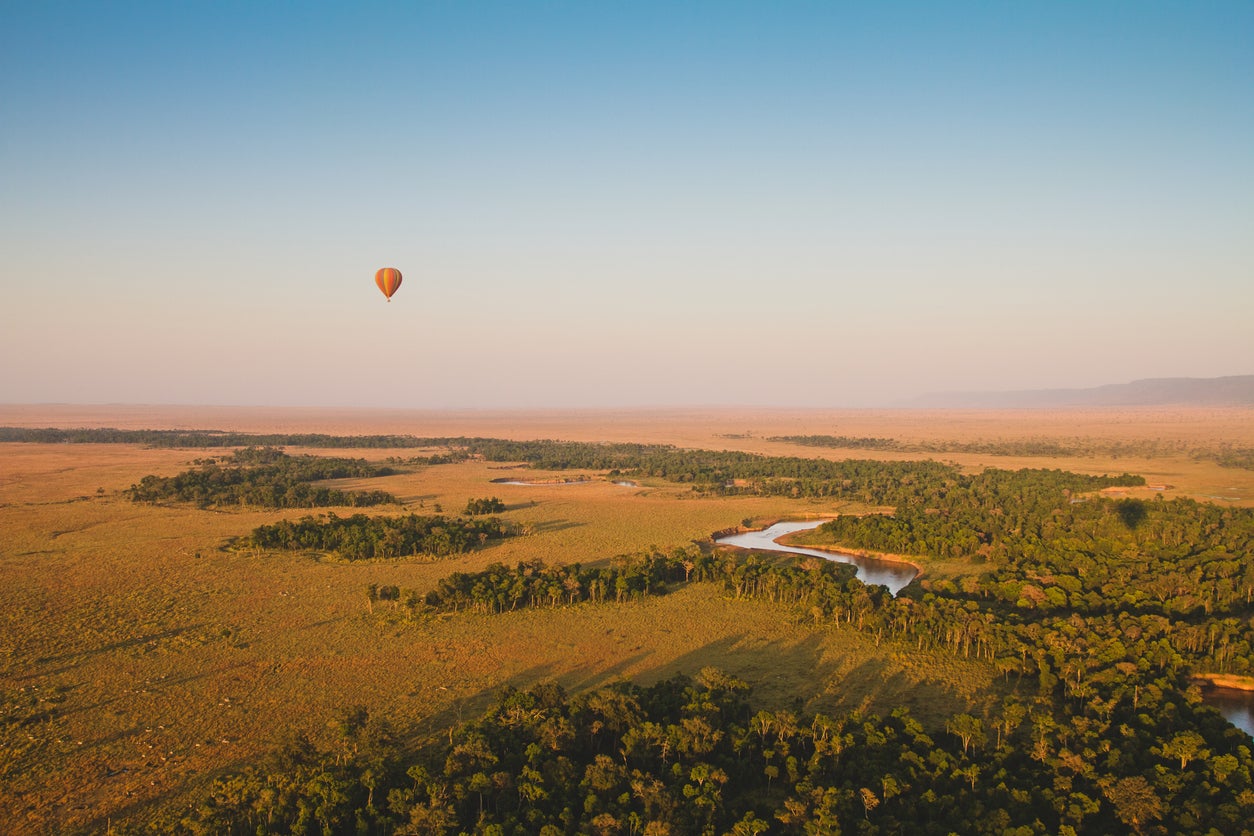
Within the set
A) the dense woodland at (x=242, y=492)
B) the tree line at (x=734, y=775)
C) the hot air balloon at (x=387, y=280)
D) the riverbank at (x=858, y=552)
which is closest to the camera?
the tree line at (x=734, y=775)

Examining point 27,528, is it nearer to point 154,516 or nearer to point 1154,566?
point 154,516

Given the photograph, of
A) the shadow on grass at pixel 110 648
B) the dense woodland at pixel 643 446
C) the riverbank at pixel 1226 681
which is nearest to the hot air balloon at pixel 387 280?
the shadow on grass at pixel 110 648

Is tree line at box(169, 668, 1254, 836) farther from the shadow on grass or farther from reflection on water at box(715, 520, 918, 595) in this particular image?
reflection on water at box(715, 520, 918, 595)

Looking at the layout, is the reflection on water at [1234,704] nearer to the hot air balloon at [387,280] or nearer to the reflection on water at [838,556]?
the reflection on water at [838,556]

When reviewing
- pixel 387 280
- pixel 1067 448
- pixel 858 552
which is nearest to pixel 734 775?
pixel 858 552

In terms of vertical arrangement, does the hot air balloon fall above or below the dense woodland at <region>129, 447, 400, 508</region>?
above

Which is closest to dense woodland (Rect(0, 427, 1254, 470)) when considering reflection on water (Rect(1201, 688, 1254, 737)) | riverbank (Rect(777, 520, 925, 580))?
riverbank (Rect(777, 520, 925, 580))

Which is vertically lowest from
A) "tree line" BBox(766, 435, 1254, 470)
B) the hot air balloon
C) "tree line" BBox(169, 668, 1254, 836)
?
"tree line" BBox(169, 668, 1254, 836)
